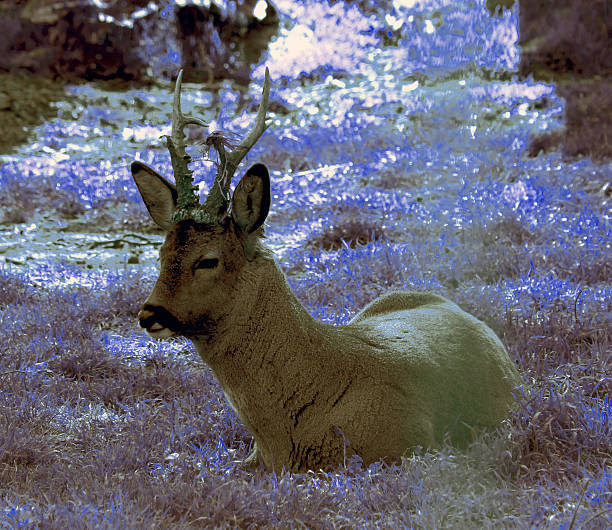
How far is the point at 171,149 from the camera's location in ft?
10.1

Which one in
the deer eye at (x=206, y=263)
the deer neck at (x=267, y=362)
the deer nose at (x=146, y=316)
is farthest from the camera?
the deer neck at (x=267, y=362)

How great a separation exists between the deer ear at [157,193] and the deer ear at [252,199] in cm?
27

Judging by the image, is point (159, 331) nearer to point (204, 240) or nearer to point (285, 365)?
point (204, 240)

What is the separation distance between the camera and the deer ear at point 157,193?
10.3 ft

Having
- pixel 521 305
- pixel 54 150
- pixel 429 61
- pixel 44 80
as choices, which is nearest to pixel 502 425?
pixel 521 305

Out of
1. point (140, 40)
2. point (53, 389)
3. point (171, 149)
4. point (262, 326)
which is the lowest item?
point (53, 389)

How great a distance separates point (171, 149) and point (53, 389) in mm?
1754

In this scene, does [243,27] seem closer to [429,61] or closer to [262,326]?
[429,61]

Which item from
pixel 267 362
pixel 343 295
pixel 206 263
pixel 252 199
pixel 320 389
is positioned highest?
pixel 252 199

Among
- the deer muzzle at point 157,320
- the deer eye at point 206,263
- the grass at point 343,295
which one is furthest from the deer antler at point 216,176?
the grass at point 343,295

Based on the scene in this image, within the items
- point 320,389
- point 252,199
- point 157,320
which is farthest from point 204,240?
point 320,389

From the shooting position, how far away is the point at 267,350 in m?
3.10

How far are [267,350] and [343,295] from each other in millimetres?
2552

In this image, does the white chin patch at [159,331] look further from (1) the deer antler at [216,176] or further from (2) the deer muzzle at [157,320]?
(1) the deer antler at [216,176]
